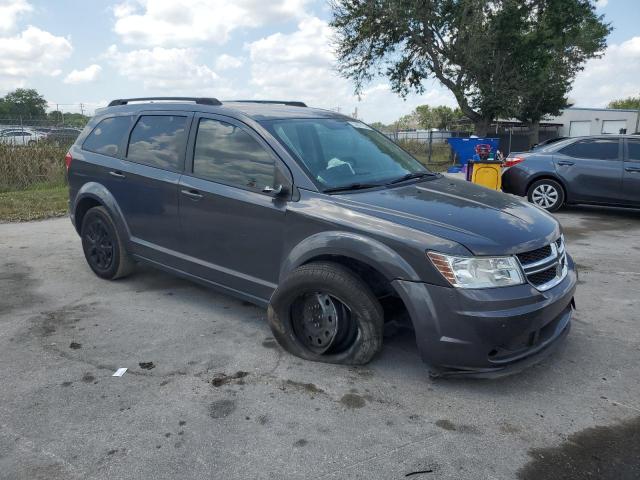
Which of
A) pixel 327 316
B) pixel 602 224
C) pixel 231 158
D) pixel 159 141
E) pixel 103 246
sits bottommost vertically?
pixel 602 224

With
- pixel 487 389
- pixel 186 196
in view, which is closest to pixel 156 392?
pixel 186 196

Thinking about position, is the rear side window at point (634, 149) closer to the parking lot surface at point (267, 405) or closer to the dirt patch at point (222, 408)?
the parking lot surface at point (267, 405)

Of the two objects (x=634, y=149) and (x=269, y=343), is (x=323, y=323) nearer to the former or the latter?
(x=269, y=343)

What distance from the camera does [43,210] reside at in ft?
30.9

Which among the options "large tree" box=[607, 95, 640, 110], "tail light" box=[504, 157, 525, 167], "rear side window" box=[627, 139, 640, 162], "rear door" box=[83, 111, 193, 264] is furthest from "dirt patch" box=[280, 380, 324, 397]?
"large tree" box=[607, 95, 640, 110]

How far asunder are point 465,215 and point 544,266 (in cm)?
57

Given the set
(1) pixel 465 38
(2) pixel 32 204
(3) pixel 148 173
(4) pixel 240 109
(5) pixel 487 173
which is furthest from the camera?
(1) pixel 465 38

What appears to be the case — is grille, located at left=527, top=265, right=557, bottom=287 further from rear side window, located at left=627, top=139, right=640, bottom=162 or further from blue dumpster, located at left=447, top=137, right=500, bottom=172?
blue dumpster, located at left=447, top=137, right=500, bottom=172

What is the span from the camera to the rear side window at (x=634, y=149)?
879 cm

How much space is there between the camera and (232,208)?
4.00 m

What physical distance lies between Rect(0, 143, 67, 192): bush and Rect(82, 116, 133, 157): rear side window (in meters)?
8.28

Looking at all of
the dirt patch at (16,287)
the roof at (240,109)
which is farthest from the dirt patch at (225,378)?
the dirt patch at (16,287)

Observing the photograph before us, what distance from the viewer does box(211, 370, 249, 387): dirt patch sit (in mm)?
3406

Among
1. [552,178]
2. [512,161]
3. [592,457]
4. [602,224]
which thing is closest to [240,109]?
[592,457]
